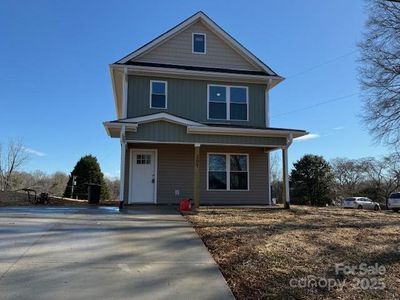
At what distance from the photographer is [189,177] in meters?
17.0

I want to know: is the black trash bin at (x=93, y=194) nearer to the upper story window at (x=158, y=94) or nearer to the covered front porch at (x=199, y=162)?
the covered front porch at (x=199, y=162)

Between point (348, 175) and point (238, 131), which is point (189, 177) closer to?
point (238, 131)

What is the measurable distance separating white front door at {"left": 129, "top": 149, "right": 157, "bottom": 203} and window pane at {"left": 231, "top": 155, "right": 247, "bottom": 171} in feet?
11.3

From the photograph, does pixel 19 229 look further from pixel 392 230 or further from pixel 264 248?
pixel 392 230

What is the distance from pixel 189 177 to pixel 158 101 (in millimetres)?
3463

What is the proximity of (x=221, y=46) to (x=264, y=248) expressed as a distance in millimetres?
12589

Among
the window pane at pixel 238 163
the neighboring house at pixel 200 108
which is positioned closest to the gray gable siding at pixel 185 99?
the neighboring house at pixel 200 108

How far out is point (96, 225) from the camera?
30.6 ft

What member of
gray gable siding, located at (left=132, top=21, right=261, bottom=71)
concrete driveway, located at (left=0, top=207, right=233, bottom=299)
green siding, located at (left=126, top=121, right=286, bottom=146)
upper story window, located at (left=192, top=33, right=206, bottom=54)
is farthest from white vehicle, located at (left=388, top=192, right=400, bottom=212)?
concrete driveway, located at (left=0, top=207, right=233, bottom=299)

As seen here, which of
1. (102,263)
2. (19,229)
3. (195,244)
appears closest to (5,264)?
(102,263)

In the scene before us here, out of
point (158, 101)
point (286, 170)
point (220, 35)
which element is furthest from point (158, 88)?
point (286, 170)

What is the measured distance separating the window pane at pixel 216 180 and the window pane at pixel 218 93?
10.6ft

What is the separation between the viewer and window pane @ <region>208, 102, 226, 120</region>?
1709 cm

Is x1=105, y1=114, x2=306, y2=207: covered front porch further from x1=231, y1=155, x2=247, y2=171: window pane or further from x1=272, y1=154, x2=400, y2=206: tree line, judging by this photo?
x1=272, y1=154, x2=400, y2=206: tree line
